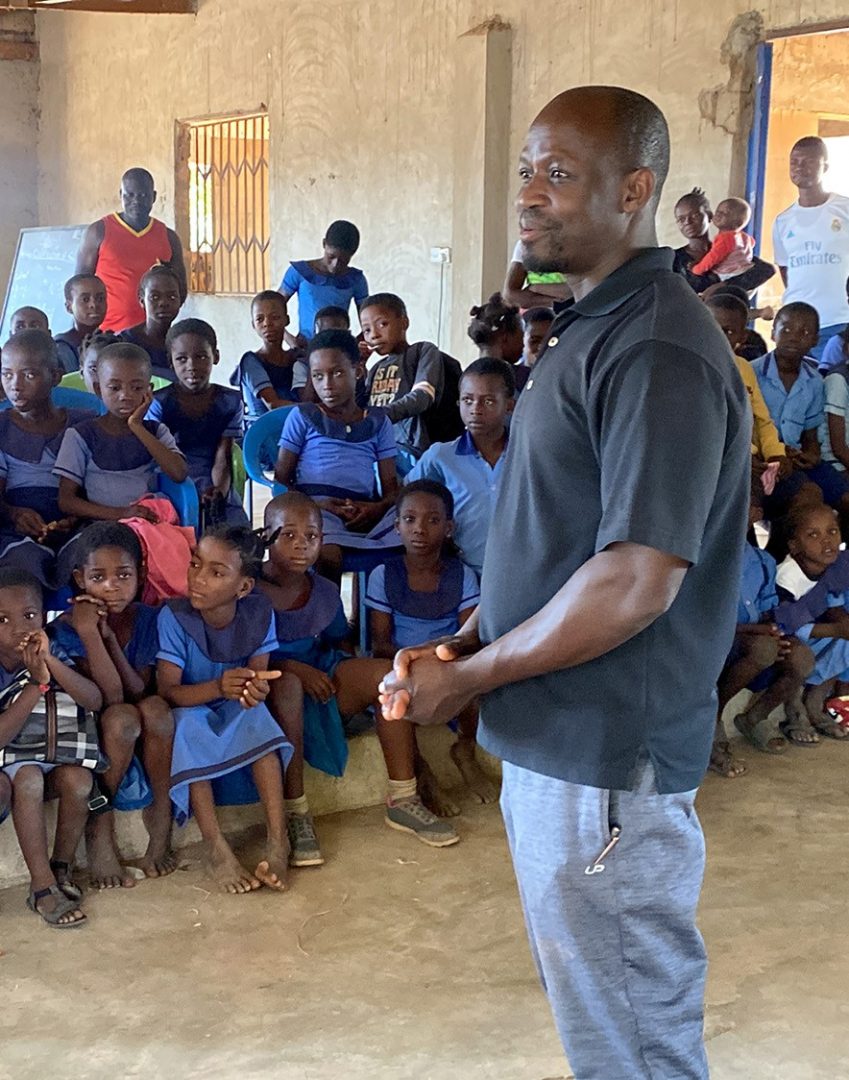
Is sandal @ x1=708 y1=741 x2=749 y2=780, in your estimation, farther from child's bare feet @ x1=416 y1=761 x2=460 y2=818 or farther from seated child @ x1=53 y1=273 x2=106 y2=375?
seated child @ x1=53 y1=273 x2=106 y2=375

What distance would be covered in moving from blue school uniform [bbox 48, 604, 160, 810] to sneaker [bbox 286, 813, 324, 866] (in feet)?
1.16

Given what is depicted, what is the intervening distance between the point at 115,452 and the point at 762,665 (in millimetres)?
2003

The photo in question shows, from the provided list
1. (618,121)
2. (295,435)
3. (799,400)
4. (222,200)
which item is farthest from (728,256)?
(222,200)

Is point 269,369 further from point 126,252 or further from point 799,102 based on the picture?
point 799,102

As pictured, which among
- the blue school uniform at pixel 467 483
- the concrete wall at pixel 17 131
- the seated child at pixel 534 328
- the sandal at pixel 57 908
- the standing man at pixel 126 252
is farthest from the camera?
the concrete wall at pixel 17 131

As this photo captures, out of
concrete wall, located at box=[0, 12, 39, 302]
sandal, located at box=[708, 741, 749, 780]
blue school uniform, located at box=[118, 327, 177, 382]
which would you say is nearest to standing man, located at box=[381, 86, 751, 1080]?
sandal, located at box=[708, 741, 749, 780]

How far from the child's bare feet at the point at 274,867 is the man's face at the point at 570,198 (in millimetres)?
1886

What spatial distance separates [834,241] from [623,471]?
4698 mm

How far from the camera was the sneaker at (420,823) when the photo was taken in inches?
125

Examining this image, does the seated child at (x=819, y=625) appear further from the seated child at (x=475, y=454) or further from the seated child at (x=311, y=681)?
the seated child at (x=311, y=681)

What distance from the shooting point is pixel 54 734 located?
2.81 metres

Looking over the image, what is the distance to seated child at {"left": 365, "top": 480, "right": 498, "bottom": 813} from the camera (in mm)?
3391

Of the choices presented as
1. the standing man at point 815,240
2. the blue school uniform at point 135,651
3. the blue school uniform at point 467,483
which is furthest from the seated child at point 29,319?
the standing man at point 815,240

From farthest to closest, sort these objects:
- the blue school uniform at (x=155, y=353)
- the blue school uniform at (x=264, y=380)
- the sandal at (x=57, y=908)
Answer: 1. the blue school uniform at (x=264, y=380)
2. the blue school uniform at (x=155, y=353)
3. the sandal at (x=57, y=908)
